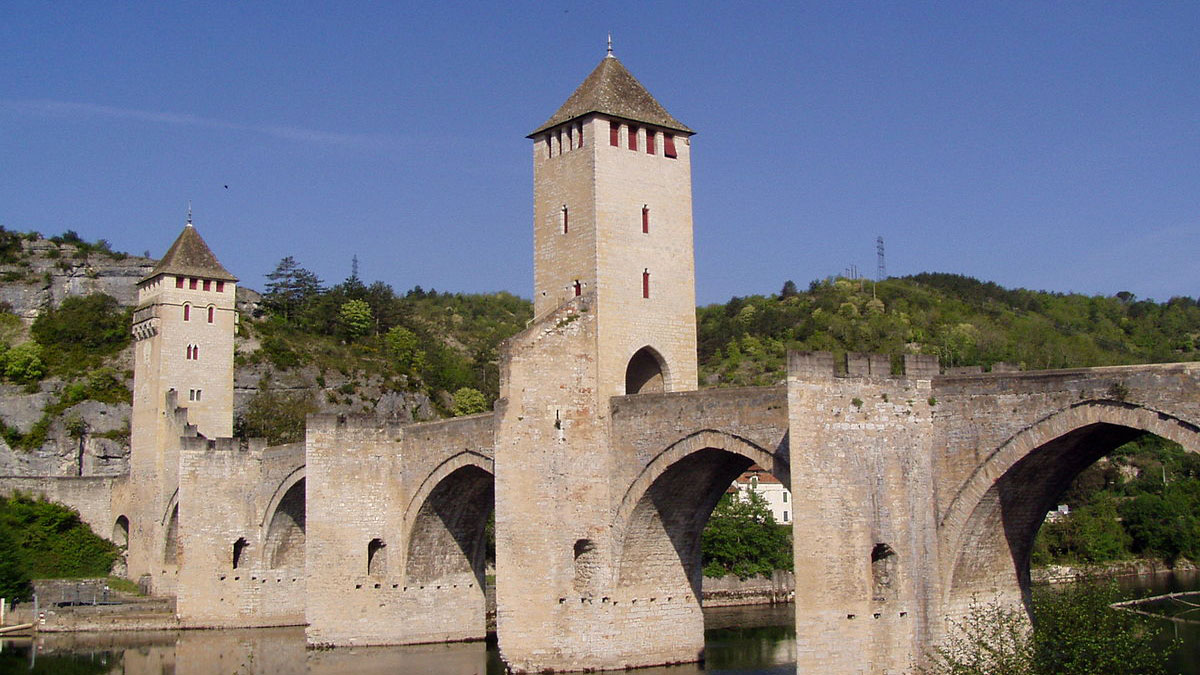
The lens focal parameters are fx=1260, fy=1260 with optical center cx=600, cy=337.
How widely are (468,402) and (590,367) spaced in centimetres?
4658

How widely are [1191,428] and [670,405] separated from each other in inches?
391

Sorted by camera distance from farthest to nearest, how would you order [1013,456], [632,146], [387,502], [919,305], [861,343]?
[919,305] < [861,343] < [387,502] < [632,146] < [1013,456]

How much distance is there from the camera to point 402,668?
2902 cm

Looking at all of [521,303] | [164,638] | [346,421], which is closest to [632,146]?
[346,421]

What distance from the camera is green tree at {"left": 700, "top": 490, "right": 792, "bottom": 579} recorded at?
44.6 metres

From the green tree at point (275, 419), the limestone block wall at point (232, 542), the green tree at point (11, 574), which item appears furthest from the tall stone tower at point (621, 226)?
the green tree at point (275, 419)

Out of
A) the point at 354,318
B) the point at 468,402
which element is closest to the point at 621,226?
the point at 468,402

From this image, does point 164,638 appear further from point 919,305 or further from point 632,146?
point 919,305

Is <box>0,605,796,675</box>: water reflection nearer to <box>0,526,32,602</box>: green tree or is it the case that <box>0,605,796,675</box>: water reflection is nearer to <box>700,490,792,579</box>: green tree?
<box>0,526,32,602</box>: green tree

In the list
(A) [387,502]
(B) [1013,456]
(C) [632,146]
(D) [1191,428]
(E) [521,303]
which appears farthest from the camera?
(E) [521,303]

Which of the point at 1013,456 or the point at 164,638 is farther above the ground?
the point at 1013,456

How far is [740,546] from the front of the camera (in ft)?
147

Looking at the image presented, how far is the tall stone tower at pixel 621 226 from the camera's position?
26953mm

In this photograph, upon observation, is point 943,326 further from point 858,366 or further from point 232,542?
point 858,366
